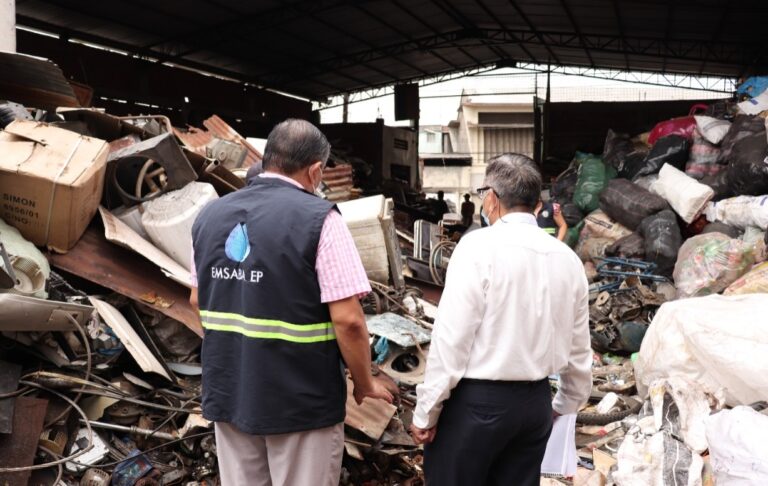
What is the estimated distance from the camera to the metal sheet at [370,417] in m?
2.75

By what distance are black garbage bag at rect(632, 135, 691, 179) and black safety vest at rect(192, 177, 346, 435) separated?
6393mm

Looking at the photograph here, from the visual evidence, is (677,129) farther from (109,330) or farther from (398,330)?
(109,330)

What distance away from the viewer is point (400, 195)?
14.2 meters

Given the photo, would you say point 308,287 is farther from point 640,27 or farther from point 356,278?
point 640,27

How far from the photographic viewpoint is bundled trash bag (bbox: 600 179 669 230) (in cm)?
644

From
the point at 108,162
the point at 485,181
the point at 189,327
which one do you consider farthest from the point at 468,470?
the point at 108,162

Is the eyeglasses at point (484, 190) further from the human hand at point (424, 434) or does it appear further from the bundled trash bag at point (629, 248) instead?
the bundled trash bag at point (629, 248)

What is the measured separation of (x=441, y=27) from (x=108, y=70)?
6460 millimetres

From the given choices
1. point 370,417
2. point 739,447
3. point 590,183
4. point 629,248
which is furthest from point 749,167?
point 370,417

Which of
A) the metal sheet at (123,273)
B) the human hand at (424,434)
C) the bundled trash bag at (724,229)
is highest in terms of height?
the bundled trash bag at (724,229)

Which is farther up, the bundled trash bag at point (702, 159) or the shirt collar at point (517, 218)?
the bundled trash bag at point (702, 159)

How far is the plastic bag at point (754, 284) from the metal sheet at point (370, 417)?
2534 millimetres

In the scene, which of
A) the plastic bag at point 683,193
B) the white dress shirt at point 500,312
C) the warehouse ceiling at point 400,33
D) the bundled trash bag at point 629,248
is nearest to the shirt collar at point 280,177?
the white dress shirt at point 500,312

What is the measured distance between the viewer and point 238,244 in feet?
5.16
